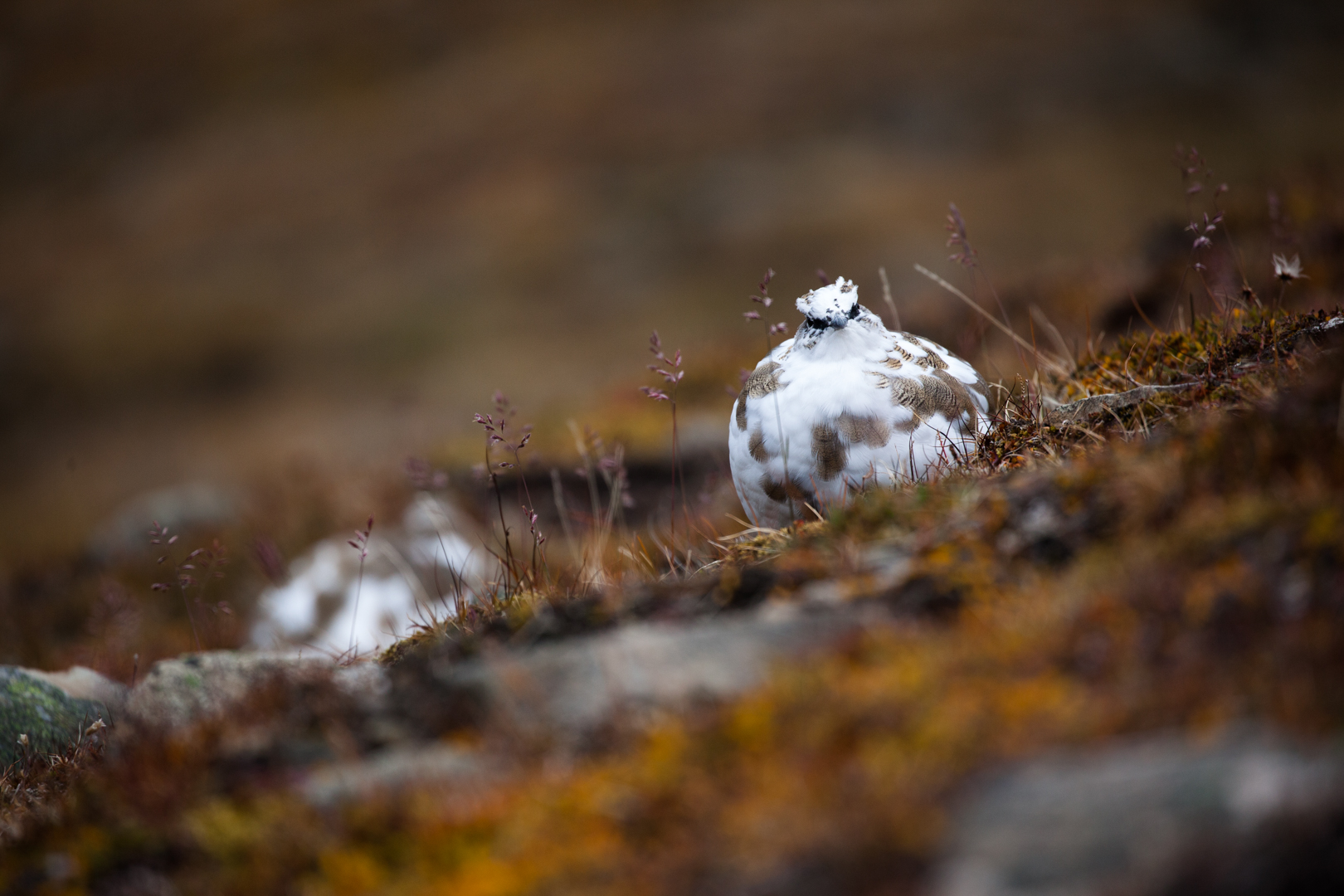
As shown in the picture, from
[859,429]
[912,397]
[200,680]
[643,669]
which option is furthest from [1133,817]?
[200,680]

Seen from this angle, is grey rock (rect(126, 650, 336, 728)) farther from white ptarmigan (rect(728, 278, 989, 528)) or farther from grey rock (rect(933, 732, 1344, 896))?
grey rock (rect(933, 732, 1344, 896))

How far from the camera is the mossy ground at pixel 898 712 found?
1848 millimetres

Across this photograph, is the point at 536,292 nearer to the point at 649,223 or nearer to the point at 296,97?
the point at 649,223

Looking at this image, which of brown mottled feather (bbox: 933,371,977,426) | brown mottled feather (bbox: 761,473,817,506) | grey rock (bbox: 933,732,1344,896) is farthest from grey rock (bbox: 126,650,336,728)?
brown mottled feather (bbox: 933,371,977,426)

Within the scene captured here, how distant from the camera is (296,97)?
4781 cm

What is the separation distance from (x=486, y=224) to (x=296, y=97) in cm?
1929

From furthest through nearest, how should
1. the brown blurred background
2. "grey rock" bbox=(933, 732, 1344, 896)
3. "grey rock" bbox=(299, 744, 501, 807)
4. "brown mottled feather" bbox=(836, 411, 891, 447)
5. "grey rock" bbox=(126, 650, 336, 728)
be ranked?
the brown blurred background → "brown mottled feather" bbox=(836, 411, 891, 447) → "grey rock" bbox=(126, 650, 336, 728) → "grey rock" bbox=(299, 744, 501, 807) → "grey rock" bbox=(933, 732, 1344, 896)

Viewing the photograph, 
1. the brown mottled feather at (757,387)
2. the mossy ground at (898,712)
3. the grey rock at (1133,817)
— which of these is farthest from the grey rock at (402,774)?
the brown mottled feather at (757,387)

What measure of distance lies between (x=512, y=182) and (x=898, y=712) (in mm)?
39056

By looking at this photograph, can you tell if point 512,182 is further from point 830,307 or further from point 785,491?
point 785,491

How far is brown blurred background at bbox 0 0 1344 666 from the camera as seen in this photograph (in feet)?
92.2

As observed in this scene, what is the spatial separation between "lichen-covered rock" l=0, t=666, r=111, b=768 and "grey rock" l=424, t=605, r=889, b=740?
8.85 feet

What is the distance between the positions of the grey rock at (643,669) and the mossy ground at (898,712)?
0.10m

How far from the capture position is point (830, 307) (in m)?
3.70
